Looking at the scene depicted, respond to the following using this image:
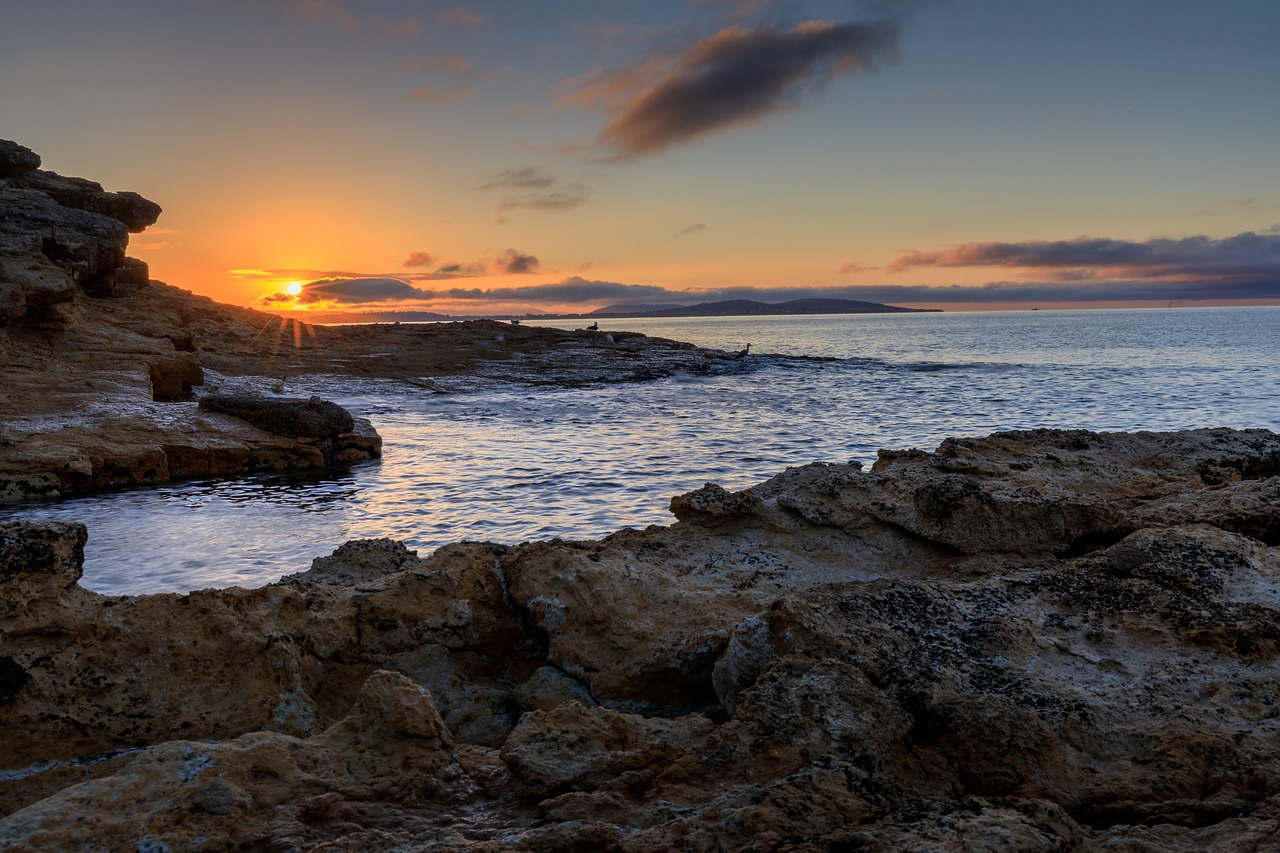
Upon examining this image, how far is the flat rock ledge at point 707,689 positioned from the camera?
2662 millimetres

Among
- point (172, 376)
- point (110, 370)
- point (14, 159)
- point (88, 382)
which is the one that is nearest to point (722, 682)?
point (88, 382)

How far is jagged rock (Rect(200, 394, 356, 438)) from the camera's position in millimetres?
17594

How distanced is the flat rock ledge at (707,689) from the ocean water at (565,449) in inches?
225

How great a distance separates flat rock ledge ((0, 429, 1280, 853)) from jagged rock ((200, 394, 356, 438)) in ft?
44.1

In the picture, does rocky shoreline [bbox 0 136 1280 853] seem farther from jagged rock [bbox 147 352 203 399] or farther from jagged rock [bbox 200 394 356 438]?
jagged rock [bbox 147 352 203 399]

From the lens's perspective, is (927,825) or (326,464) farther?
(326,464)

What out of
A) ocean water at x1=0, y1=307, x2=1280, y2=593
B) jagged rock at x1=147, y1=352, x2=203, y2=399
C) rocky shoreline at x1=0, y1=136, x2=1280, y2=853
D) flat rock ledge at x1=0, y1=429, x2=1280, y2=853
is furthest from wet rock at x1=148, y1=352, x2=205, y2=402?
flat rock ledge at x1=0, y1=429, x2=1280, y2=853

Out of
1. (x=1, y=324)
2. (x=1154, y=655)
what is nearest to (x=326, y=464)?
(x=1, y=324)

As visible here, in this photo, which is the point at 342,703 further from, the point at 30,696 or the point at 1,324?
the point at 1,324

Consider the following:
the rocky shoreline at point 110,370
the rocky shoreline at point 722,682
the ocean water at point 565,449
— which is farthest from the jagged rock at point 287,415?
the rocky shoreline at point 722,682

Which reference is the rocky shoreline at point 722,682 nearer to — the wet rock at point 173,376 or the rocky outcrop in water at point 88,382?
the rocky outcrop in water at point 88,382

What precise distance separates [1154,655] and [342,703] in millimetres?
4351

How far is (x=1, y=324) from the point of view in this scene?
682 inches

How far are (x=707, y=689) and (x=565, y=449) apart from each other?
49.3ft
